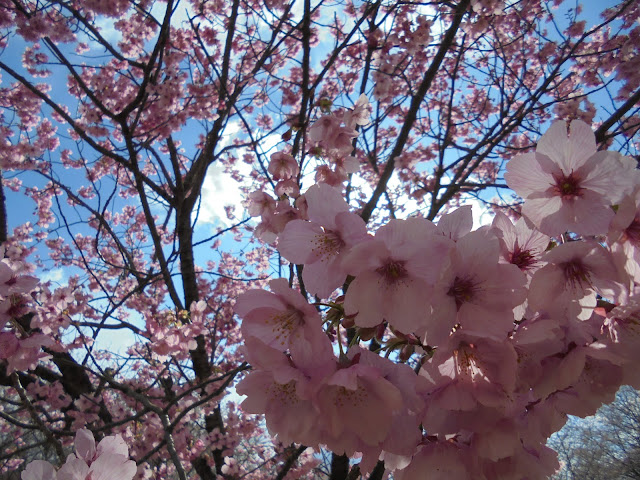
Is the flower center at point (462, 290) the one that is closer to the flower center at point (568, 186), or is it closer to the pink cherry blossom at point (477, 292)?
the pink cherry blossom at point (477, 292)

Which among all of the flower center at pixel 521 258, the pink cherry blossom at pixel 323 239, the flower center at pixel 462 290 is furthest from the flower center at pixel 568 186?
the pink cherry blossom at pixel 323 239

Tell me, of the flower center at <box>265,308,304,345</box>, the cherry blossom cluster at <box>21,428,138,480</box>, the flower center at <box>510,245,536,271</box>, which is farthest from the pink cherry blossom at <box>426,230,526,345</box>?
the cherry blossom cluster at <box>21,428,138,480</box>

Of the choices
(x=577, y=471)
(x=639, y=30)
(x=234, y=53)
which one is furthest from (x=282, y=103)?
(x=577, y=471)

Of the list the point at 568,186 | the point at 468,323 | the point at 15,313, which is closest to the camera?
the point at 468,323

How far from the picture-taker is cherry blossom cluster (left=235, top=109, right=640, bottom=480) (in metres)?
0.65

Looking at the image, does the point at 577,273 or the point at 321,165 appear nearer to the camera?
the point at 577,273

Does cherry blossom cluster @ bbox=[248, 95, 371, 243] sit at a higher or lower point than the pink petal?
higher

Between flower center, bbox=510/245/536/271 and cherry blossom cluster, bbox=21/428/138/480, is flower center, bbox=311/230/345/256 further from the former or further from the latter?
cherry blossom cluster, bbox=21/428/138/480

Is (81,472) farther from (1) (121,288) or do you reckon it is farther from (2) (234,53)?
(1) (121,288)

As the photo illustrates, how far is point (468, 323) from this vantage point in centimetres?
63

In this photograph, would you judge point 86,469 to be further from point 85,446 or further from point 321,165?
point 321,165

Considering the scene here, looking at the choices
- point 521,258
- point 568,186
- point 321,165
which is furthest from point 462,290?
point 321,165

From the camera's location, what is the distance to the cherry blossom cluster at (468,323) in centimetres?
65

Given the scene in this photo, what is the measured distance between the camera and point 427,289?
67cm
